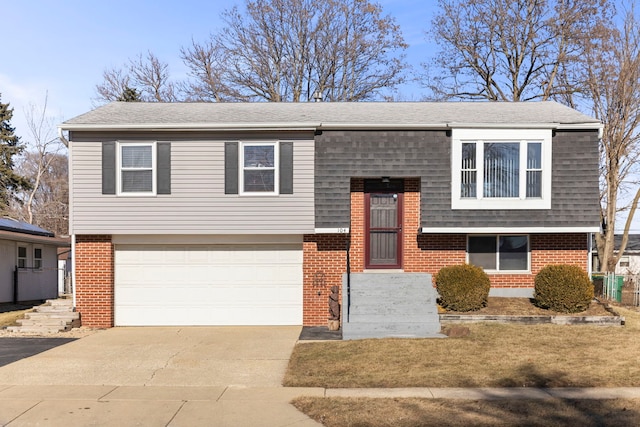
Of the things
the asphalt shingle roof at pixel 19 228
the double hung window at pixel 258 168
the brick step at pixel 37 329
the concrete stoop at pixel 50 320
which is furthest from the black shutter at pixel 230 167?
the asphalt shingle roof at pixel 19 228

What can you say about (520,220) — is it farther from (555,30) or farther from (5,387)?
(555,30)

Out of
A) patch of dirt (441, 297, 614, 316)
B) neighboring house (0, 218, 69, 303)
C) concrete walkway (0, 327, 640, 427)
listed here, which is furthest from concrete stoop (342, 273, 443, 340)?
neighboring house (0, 218, 69, 303)

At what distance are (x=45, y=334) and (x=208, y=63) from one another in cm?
2120

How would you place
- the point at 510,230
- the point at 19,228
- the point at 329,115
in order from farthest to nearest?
the point at 19,228 → the point at 329,115 → the point at 510,230

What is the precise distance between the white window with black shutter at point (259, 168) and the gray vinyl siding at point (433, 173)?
79 centimetres

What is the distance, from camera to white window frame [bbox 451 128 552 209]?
1377 cm

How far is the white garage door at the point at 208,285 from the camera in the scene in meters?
14.3

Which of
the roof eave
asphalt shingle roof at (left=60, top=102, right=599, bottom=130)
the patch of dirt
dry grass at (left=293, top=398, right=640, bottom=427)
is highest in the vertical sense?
asphalt shingle roof at (left=60, top=102, right=599, bottom=130)

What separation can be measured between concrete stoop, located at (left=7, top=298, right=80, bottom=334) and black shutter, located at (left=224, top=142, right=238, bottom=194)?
4.89 meters

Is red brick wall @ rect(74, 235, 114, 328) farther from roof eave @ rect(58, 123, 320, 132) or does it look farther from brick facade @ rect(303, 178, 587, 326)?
brick facade @ rect(303, 178, 587, 326)

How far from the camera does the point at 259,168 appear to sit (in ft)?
45.6

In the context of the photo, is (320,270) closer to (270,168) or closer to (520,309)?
(270,168)

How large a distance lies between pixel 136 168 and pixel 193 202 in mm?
1646

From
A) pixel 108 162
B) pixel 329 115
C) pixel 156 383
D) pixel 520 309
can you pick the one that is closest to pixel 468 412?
pixel 156 383
